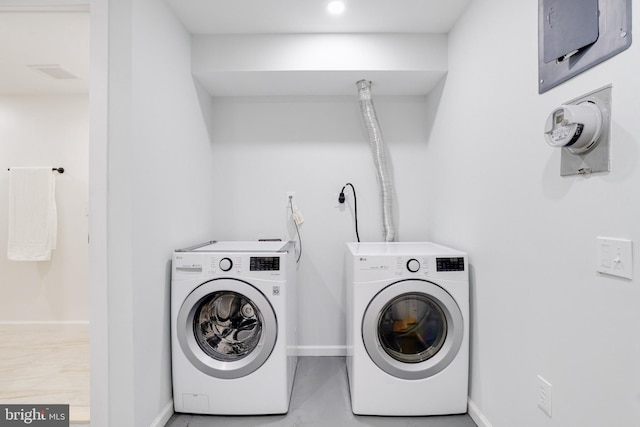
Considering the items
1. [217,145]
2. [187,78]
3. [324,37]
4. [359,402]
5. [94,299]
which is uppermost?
[324,37]

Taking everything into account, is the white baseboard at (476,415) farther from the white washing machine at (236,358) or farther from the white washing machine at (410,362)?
the white washing machine at (236,358)

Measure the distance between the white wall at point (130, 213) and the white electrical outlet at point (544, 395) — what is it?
1.75 meters

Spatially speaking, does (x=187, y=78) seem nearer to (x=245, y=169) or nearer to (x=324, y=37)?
(x=245, y=169)

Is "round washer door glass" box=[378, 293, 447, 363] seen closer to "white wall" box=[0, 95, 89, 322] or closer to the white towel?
"white wall" box=[0, 95, 89, 322]

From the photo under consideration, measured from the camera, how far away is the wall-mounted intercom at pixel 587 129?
3.12 ft

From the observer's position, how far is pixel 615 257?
0.91 metres

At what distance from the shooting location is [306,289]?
2617 mm

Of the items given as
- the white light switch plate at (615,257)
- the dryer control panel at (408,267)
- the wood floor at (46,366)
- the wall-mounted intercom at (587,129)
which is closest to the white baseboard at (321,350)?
the dryer control panel at (408,267)

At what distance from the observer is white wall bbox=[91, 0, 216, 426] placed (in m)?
1.45

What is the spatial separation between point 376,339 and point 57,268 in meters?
3.21

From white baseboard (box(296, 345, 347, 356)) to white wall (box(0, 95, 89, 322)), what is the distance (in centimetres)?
219

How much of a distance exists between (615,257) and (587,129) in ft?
1.28

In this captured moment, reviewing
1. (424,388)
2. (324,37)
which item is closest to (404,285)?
(424,388)

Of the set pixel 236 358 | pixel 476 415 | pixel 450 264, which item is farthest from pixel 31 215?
pixel 476 415
